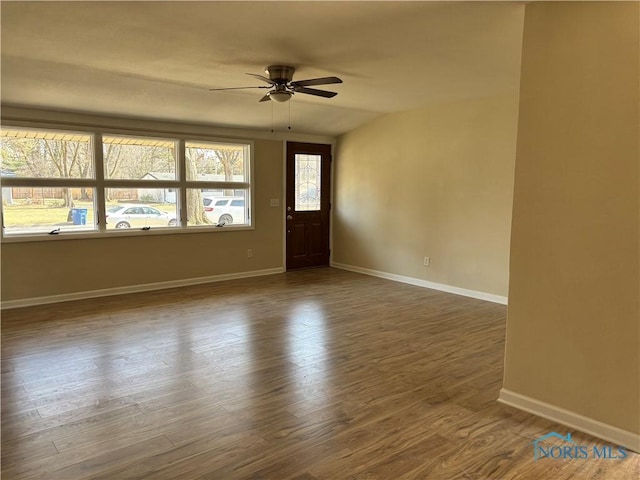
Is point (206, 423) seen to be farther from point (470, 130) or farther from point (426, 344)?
point (470, 130)

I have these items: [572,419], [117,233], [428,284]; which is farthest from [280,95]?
[428,284]

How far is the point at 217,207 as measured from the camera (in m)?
6.62

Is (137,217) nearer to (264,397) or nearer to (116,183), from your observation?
(116,183)

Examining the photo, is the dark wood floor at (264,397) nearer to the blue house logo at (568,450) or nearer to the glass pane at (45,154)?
the blue house logo at (568,450)

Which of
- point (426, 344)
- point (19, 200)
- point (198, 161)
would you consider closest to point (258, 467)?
point (426, 344)

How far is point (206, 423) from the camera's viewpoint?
2.59 meters

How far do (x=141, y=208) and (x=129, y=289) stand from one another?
1092mm

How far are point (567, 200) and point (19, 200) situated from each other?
546 centimetres

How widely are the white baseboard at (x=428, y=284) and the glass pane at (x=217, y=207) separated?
6.49ft

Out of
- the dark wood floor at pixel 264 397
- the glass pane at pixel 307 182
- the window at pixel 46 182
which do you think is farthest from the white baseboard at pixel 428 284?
the window at pixel 46 182

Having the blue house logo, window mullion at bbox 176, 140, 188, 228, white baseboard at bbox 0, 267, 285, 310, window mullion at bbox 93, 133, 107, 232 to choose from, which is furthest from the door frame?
the blue house logo

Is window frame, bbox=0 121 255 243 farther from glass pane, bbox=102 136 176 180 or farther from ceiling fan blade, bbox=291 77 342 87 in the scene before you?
ceiling fan blade, bbox=291 77 342 87

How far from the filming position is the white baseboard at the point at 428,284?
5461 mm

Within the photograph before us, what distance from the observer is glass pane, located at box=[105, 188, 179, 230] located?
5.68 meters
